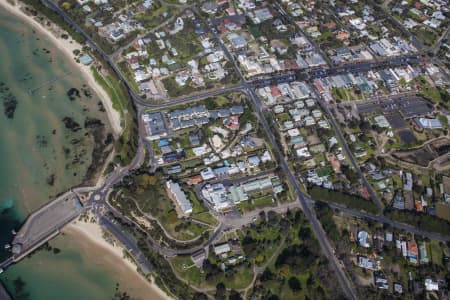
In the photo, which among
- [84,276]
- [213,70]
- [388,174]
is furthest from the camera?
[213,70]

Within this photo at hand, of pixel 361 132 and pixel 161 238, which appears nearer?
pixel 161 238

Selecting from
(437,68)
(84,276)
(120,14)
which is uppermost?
(120,14)

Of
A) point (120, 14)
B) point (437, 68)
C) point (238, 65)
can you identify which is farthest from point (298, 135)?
point (120, 14)

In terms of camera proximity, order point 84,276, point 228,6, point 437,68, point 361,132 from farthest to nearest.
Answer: point 228,6
point 437,68
point 361,132
point 84,276

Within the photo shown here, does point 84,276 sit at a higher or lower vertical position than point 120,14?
lower

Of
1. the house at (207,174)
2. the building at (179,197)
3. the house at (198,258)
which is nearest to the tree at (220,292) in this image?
the house at (198,258)

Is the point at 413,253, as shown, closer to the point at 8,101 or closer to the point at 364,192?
the point at 364,192

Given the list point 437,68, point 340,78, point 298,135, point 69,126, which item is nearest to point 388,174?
point 298,135

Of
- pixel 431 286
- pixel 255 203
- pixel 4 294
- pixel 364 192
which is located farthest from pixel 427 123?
pixel 4 294

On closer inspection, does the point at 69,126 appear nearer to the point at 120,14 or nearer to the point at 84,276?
the point at 84,276
